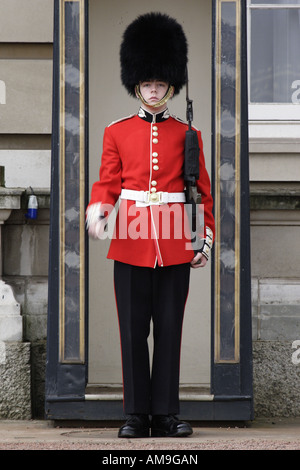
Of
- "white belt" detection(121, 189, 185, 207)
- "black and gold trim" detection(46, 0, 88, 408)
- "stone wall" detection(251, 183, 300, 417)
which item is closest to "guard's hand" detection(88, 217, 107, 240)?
"white belt" detection(121, 189, 185, 207)

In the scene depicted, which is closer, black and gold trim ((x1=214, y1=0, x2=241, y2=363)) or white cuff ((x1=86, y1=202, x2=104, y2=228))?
white cuff ((x1=86, y1=202, x2=104, y2=228))

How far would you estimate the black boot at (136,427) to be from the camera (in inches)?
163

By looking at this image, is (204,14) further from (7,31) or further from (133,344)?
(133,344)

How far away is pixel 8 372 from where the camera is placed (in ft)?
16.7

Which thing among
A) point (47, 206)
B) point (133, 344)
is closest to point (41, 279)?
point (47, 206)

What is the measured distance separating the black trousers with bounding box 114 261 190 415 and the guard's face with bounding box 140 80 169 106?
0.65 metres

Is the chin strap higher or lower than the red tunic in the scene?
higher

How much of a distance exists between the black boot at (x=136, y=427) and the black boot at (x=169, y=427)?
0.11 ft

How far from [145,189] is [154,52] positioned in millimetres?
541

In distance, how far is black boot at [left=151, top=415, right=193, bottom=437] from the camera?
13.7ft

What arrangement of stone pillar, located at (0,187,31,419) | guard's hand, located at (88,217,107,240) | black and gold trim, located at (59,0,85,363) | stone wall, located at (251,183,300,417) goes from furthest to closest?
stone wall, located at (251,183,300,417) → stone pillar, located at (0,187,31,419) → black and gold trim, located at (59,0,85,363) → guard's hand, located at (88,217,107,240)

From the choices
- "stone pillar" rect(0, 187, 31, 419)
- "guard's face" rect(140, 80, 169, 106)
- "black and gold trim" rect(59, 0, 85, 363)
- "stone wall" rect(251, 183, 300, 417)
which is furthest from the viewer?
"stone wall" rect(251, 183, 300, 417)

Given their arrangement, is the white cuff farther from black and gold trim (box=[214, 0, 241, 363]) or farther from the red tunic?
black and gold trim (box=[214, 0, 241, 363])

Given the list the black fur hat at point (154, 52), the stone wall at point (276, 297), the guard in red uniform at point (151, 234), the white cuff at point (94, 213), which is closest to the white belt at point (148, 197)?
the guard in red uniform at point (151, 234)
